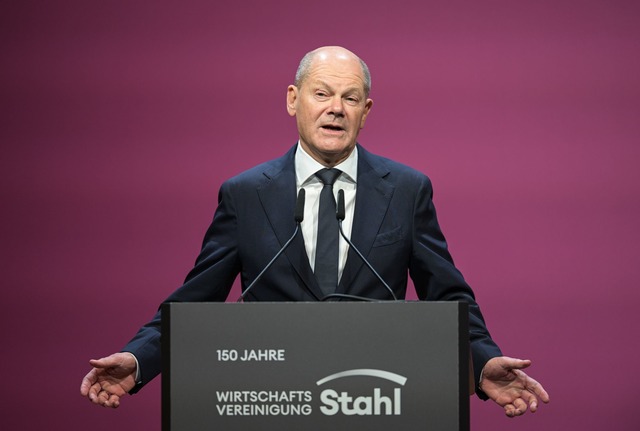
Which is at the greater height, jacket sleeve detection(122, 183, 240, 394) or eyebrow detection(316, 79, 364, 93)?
eyebrow detection(316, 79, 364, 93)

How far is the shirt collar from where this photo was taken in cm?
209

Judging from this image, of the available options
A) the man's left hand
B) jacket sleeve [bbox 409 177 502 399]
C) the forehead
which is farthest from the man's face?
the man's left hand

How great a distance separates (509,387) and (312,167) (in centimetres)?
73

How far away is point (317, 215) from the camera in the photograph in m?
2.03

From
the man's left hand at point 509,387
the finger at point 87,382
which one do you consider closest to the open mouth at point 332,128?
the man's left hand at point 509,387

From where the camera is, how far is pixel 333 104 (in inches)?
80.0

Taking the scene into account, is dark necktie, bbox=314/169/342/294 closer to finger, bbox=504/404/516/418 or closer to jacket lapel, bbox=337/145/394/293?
jacket lapel, bbox=337/145/394/293

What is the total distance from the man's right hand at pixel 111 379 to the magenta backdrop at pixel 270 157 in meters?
1.16

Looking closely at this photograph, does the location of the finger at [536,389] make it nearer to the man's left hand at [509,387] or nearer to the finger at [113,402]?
the man's left hand at [509,387]

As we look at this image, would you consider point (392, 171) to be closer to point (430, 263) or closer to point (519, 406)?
point (430, 263)

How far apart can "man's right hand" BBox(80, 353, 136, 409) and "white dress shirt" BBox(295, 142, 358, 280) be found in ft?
1.64

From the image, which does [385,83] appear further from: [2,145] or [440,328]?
[440,328]

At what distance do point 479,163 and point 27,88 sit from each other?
150 cm

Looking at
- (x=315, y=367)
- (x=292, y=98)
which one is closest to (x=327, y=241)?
(x=292, y=98)
